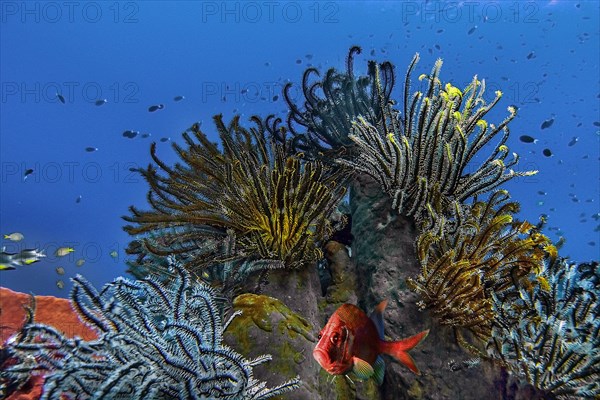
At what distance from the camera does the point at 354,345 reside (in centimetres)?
261

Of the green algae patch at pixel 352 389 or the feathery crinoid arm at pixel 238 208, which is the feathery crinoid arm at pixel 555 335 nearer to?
the green algae patch at pixel 352 389

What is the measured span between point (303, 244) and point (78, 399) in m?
2.26

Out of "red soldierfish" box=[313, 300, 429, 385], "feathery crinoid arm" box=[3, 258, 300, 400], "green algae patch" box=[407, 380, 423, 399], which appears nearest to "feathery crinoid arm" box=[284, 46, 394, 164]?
"green algae patch" box=[407, 380, 423, 399]

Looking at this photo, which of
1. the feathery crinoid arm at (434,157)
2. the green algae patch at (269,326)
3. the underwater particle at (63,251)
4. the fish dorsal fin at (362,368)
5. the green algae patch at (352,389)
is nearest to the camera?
the fish dorsal fin at (362,368)

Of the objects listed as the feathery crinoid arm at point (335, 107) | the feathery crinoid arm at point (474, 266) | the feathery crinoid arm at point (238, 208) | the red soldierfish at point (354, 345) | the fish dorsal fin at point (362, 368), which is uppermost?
the feathery crinoid arm at point (335, 107)

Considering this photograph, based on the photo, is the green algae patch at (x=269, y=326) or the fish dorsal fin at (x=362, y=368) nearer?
the fish dorsal fin at (x=362, y=368)

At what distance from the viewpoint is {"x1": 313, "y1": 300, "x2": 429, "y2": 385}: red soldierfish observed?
247 cm

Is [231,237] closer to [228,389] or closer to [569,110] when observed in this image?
[228,389]

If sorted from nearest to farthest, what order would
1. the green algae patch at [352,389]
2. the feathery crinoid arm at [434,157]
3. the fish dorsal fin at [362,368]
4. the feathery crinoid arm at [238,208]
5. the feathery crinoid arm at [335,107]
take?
1. the fish dorsal fin at [362,368]
2. the green algae patch at [352,389]
3. the feathery crinoid arm at [238,208]
4. the feathery crinoid arm at [434,157]
5. the feathery crinoid arm at [335,107]

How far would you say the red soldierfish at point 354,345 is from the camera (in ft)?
8.10

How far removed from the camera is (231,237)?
4.08 metres

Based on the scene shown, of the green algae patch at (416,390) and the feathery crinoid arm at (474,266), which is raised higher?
the feathery crinoid arm at (474,266)

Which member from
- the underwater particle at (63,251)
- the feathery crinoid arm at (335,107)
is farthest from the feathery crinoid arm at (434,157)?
the underwater particle at (63,251)

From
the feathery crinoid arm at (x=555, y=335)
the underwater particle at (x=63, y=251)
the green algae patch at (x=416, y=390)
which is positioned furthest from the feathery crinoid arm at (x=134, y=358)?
the underwater particle at (x=63, y=251)
